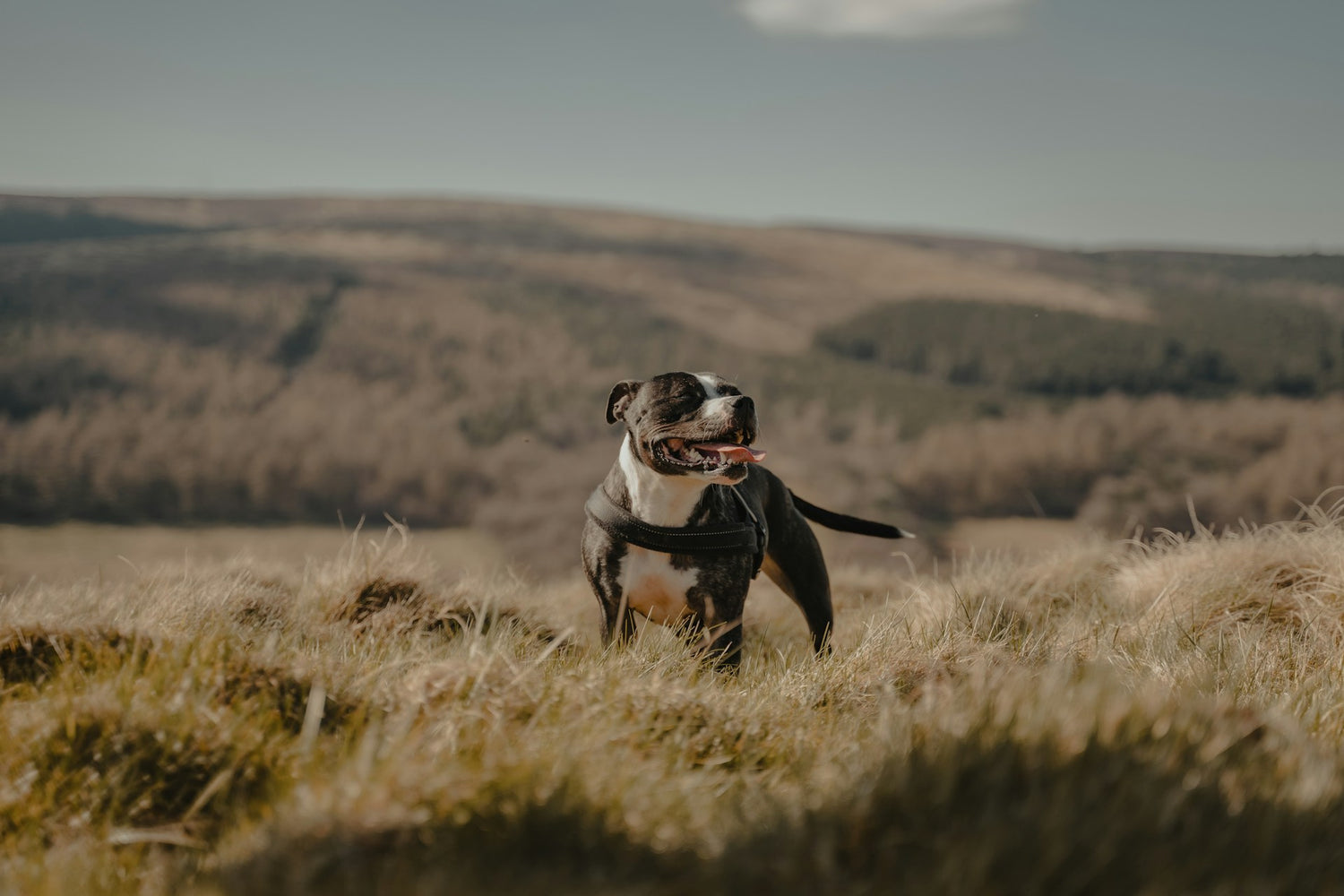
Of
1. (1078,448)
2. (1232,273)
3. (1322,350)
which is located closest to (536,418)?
(1078,448)

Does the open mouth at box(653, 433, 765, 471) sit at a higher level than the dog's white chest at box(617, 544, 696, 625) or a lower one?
higher

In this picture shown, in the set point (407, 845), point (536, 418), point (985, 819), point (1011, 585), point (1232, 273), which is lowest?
point (536, 418)

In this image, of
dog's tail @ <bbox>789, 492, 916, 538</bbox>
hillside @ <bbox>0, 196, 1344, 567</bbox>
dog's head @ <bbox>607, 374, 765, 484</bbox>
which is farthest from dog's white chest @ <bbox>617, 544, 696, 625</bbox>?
hillside @ <bbox>0, 196, 1344, 567</bbox>

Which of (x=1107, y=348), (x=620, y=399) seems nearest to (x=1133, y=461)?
(x=1107, y=348)

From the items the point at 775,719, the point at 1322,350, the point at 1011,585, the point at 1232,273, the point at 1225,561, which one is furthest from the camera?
the point at 1322,350

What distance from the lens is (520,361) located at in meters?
87.7

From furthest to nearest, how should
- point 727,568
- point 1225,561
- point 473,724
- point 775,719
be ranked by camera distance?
point 1225,561, point 727,568, point 775,719, point 473,724

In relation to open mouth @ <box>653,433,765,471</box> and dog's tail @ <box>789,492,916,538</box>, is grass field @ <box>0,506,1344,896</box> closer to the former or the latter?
open mouth @ <box>653,433,765,471</box>

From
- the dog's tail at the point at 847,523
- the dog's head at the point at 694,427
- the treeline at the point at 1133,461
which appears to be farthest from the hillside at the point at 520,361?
the dog's head at the point at 694,427

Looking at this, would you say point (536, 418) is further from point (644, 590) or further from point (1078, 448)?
point (644, 590)

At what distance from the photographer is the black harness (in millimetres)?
4520

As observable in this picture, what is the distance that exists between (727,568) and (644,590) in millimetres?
449

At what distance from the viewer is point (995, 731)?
8.20 ft

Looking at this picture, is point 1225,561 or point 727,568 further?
point 1225,561
